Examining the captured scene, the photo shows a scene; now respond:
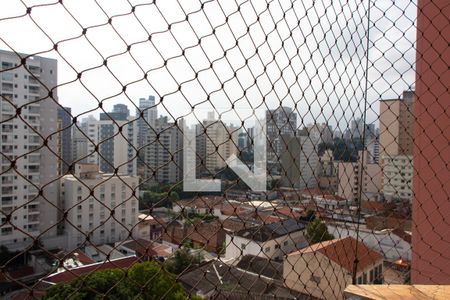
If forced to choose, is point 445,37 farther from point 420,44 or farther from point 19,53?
point 19,53

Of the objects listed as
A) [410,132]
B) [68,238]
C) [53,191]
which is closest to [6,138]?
→ [53,191]

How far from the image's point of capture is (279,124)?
45.6 inches

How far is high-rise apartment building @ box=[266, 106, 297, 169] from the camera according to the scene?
96 centimetres

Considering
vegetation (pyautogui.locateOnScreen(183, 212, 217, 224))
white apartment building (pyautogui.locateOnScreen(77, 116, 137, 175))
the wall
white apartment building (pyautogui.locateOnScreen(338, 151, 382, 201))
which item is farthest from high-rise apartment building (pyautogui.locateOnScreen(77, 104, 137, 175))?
the wall

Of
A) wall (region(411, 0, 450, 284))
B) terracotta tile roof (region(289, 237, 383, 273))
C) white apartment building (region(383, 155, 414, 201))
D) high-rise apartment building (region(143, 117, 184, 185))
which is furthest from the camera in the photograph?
white apartment building (region(383, 155, 414, 201))

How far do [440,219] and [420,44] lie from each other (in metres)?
0.62

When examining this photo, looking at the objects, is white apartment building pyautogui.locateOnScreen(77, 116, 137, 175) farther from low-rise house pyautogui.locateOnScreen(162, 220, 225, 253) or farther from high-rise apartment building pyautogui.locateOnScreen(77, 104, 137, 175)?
low-rise house pyautogui.locateOnScreen(162, 220, 225, 253)

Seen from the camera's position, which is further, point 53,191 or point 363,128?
point 53,191

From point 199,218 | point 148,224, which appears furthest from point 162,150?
point 148,224

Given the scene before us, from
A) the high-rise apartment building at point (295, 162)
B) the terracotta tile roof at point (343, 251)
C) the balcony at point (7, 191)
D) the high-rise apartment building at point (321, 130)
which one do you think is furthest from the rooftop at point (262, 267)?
the balcony at point (7, 191)

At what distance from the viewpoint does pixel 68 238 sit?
33.7 feet

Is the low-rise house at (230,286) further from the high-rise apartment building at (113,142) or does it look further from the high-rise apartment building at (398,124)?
A: the high-rise apartment building at (398,124)

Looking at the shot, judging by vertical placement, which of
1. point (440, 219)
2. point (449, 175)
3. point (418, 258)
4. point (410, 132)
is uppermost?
point (410, 132)

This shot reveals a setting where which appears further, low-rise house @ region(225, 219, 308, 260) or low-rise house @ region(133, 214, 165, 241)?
low-rise house @ region(225, 219, 308, 260)
